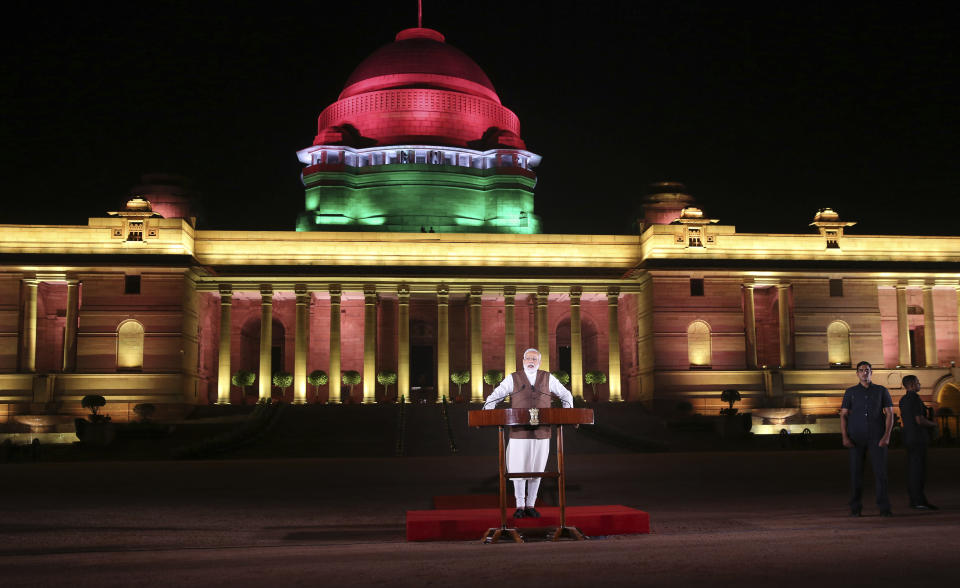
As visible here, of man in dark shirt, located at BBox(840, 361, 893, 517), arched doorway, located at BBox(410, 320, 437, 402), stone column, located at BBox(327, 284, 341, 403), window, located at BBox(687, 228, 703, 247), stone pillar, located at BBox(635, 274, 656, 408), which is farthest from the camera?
arched doorway, located at BBox(410, 320, 437, 402)

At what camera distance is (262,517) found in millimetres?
16031

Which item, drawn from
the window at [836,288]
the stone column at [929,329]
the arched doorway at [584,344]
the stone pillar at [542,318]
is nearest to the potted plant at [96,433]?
the stone pillar at [542,318]

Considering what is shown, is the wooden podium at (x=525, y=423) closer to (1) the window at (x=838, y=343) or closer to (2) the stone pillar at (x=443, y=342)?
(2) the stone pillar at (x=443, y=342)

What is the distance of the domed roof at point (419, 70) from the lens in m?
62.4

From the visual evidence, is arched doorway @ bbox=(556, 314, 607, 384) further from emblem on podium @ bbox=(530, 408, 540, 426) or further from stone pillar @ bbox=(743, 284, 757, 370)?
emblem on podium @ bbox=(530, 408, 540, 426)

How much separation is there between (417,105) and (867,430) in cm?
4985

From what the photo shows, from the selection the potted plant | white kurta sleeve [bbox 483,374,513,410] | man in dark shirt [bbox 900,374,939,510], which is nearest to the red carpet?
→ white kurta sleeve [bbox 483,374,513,410]

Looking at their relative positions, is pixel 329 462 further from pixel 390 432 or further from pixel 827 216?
pixel 827 216

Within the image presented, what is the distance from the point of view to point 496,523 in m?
12.1

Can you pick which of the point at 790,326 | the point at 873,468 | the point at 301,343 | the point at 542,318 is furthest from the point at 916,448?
the point at 301,343

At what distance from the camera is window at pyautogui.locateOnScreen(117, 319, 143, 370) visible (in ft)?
157

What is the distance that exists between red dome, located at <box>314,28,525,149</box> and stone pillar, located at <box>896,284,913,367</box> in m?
24.2

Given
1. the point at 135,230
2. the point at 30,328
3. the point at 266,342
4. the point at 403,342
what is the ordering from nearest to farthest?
the point at 30,328
the point at 135,230
the point at 266,342
the point at 403,342

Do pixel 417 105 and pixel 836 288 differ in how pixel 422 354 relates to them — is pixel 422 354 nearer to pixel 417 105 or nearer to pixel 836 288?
pixel 417 105
